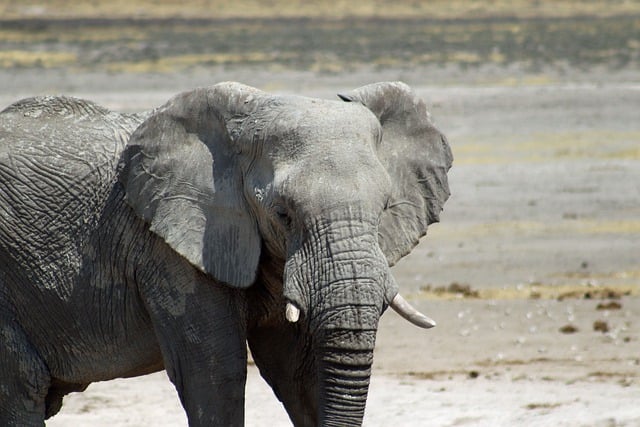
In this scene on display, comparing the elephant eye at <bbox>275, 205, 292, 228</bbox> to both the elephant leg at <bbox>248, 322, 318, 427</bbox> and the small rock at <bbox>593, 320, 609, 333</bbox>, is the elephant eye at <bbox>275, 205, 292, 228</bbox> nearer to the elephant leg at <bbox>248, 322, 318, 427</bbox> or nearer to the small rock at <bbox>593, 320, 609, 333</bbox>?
the elephant leg at <bbox>248, 322, 318, 427</bbox>

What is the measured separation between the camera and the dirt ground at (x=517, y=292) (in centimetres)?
947

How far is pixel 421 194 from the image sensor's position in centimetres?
666

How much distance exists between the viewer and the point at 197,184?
6461 mm

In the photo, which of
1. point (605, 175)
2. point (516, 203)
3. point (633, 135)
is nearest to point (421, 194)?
point (516, 203)

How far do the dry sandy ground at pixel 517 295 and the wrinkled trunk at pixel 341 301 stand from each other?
9.85 feet

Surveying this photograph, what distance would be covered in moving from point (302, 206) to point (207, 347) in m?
0.99

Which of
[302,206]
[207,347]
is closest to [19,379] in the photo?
[207,347]

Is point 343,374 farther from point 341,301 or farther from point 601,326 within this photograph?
point 601,326

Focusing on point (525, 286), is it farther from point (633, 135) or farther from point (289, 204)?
point (633, 135)

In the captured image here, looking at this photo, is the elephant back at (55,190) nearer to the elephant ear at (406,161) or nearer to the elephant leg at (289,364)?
the elephant leg at (289,364)

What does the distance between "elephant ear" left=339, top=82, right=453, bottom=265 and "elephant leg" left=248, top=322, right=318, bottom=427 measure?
659mm

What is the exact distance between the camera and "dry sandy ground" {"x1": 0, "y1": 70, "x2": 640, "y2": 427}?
946 centimetres

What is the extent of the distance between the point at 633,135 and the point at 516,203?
570 centimetres

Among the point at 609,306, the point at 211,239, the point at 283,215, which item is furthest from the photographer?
the point at 609,306
